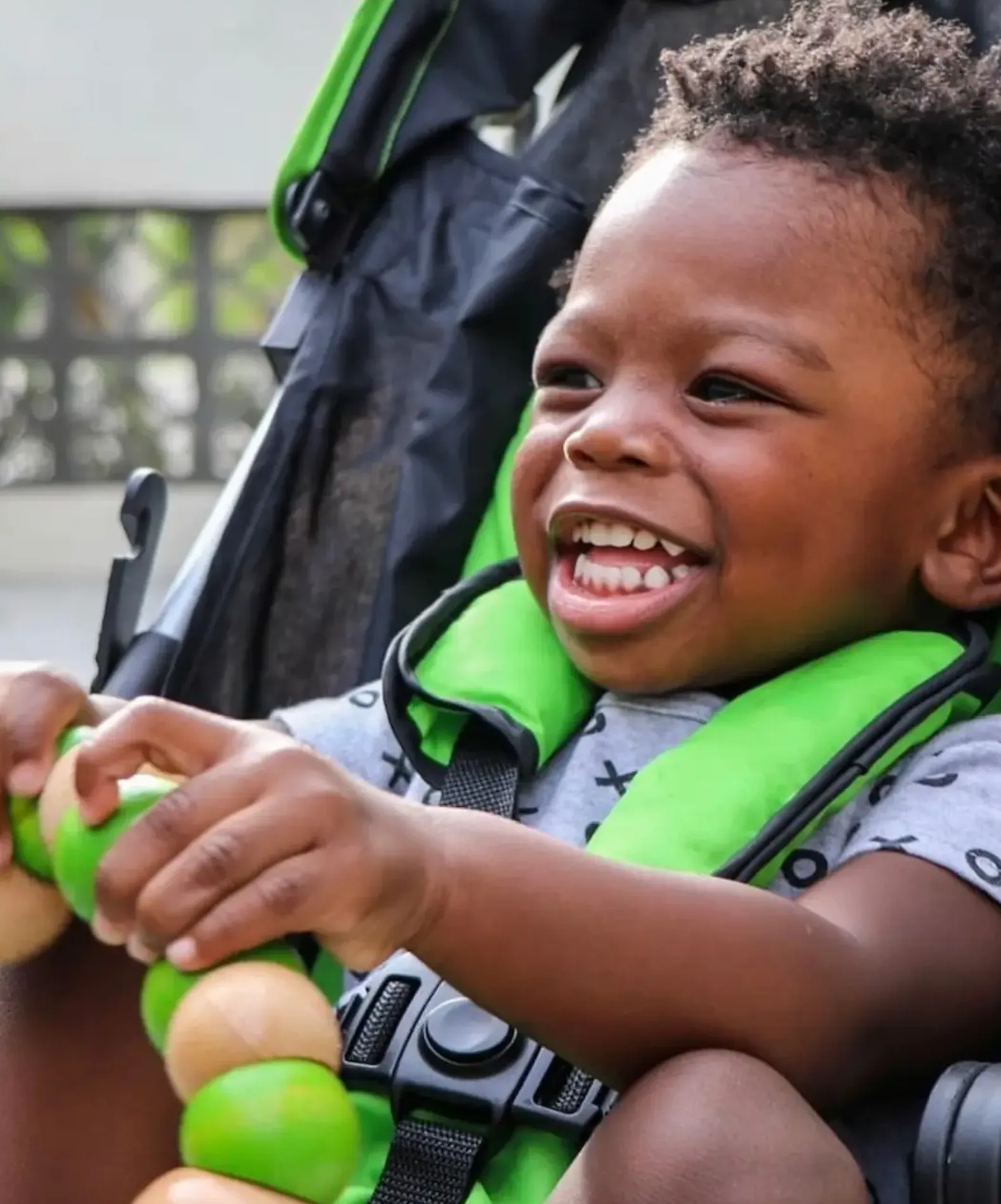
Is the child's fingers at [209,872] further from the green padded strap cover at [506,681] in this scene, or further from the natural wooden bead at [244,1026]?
the green padded strap cover at [506,681]

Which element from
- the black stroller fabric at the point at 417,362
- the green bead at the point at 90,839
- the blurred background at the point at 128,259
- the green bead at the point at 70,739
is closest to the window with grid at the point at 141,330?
the blurred background at the point at 128,259

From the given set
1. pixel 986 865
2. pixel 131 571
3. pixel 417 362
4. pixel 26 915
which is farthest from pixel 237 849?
pixel 417 362

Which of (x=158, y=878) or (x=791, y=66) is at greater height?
(x=791, y=66)

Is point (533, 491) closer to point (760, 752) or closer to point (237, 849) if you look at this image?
point (760, 752)

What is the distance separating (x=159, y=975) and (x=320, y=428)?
30.2 inches

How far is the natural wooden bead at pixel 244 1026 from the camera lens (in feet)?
2.25

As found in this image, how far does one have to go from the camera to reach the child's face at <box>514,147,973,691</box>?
3.52ft

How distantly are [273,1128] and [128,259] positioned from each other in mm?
3211

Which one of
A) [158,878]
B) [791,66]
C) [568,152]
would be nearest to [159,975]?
[158,878]

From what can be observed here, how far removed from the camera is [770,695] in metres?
1.09

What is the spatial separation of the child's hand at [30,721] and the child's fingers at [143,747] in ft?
0.32

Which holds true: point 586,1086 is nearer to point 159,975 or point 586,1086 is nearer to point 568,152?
point 159,975

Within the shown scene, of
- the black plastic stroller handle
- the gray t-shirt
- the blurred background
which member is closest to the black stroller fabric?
the black plastic stroller handle

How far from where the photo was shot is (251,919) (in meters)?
0.70
